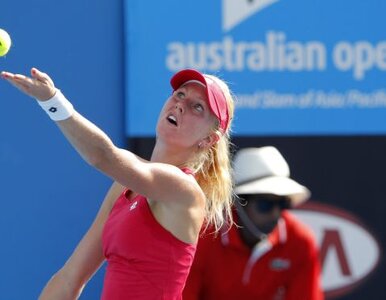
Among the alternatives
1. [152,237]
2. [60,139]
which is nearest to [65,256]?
[60,139]

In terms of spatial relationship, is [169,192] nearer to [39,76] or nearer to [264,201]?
[39,76]

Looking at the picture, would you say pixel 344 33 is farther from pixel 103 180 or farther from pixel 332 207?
pixel 103 180

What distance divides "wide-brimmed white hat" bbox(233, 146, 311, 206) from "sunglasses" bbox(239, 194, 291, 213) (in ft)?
0.06

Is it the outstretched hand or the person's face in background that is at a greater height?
the outstretched hand

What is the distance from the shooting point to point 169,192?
6.94 ft

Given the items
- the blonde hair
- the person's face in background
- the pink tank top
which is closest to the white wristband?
the pink tank top

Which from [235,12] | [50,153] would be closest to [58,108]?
[50,153]

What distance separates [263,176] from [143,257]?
970mm

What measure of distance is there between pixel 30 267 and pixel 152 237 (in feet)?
5.22

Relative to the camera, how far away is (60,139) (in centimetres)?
364

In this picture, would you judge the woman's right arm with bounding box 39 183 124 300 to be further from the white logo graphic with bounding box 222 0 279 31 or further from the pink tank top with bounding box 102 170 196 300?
the white logo graphic with bounding box 222 0 279 31

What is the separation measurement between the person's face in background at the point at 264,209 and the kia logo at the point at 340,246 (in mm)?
694

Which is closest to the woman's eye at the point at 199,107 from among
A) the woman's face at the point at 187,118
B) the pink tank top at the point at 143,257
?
the woman's face at the point at 187,118

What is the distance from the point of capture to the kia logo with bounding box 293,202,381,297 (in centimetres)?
376
